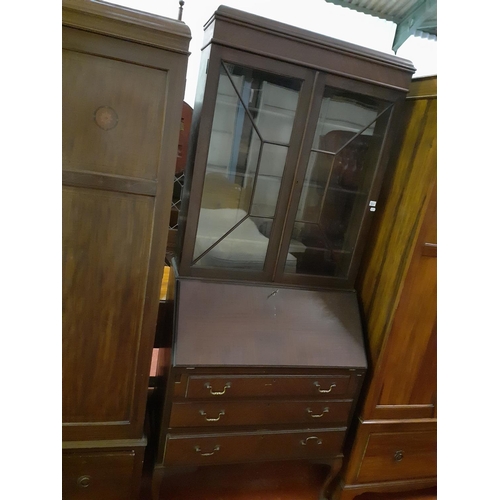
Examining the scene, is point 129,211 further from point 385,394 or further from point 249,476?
point 249,476

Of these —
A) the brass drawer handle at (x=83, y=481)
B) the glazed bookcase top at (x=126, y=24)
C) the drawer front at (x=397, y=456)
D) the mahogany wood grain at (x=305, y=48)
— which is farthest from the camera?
the drawer front at (x=397, y=456)

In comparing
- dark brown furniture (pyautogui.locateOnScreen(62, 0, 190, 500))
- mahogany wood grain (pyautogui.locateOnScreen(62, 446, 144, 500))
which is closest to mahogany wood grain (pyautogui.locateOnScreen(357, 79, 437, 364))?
dark brown furniture (pyautogui.locateOnScreen(62, 0, 190, 500))

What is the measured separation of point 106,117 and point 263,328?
2.71ft

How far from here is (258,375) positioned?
130 centimetres

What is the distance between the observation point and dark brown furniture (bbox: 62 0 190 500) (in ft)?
3.09

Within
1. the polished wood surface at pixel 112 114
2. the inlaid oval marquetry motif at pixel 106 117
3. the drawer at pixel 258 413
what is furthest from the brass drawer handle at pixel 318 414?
the inlaid oval marquetry motif at pixel 106 117

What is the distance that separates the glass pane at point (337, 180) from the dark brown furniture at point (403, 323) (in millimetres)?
94

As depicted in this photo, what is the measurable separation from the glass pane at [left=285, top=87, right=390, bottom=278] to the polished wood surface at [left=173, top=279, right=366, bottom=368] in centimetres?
16

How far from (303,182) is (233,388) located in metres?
0.76

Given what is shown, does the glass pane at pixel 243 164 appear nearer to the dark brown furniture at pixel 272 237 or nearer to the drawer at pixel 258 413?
the dark brown furniture at pixel 272 237

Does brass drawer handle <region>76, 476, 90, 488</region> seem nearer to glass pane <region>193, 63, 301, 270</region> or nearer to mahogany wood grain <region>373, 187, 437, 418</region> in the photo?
glass pane <region>193, 63, 301, 270</region>

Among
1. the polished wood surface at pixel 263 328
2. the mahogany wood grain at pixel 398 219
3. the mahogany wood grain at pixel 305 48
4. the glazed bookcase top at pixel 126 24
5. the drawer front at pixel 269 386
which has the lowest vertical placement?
the drawer front at pixel 269 386

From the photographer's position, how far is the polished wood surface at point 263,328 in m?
1.26

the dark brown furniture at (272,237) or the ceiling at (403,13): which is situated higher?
the ceiling at (403,13)
